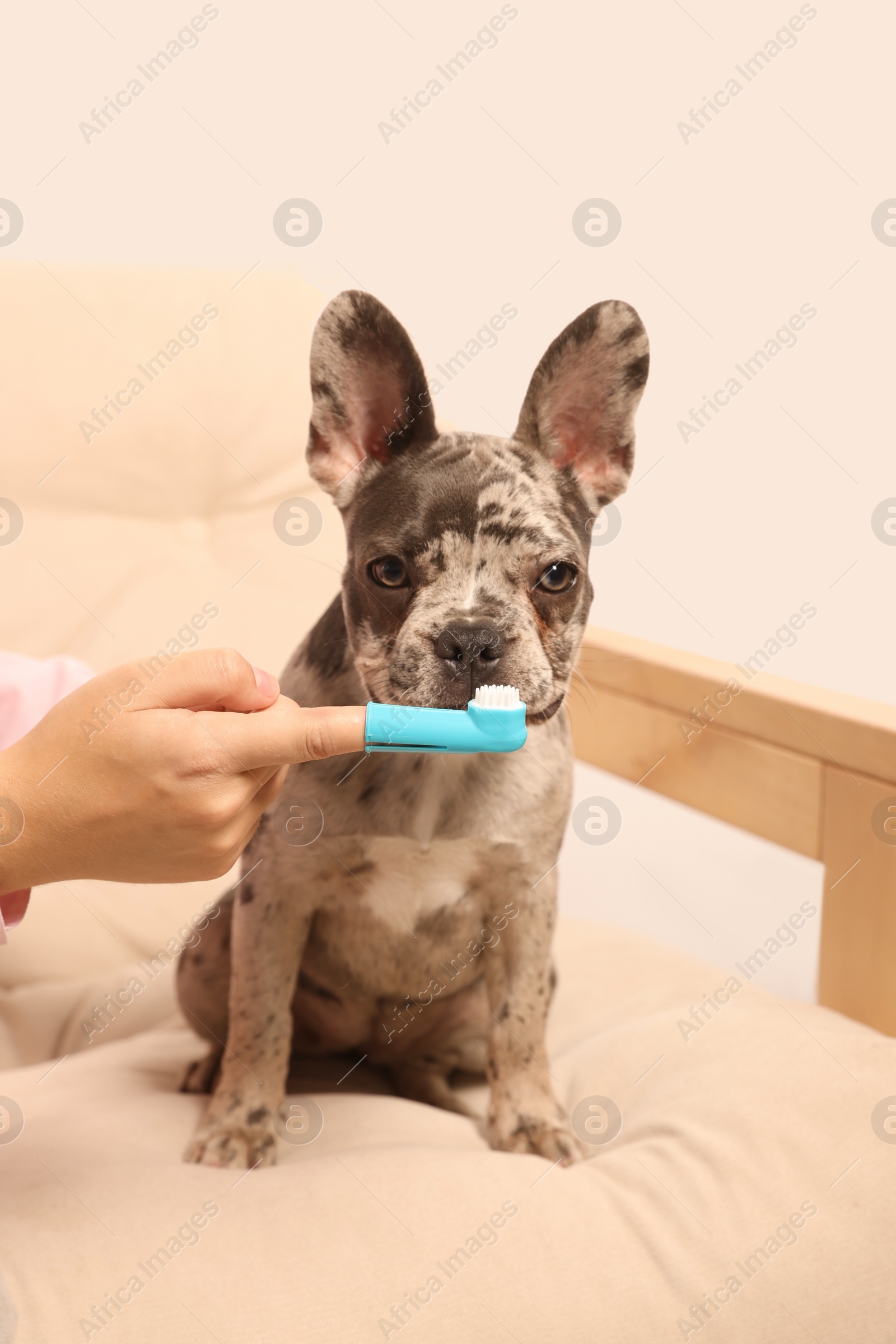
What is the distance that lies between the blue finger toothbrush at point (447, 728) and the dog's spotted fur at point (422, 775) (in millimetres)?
159

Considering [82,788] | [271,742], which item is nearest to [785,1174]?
[271,742]

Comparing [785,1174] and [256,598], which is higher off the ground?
[785,1174]

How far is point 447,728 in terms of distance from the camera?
4.28ft

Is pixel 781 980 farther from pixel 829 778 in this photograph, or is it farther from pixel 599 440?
pixel 599 440

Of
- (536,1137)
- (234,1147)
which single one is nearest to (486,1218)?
(536,1137)

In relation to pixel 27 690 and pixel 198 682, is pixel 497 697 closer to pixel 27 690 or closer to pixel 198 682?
pixel 198 682

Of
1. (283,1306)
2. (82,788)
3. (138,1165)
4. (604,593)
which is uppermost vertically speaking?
(604,593)

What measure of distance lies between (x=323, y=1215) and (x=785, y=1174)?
67cm

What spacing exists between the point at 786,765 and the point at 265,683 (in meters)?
1.30

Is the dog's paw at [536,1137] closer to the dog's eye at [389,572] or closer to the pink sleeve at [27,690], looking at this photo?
the dog's eye at [389,572]

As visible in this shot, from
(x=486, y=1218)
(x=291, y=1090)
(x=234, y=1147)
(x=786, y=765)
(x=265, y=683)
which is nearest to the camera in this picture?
(x=265, y=683)

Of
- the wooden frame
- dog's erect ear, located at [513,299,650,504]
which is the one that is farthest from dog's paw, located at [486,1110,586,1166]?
dog's erect ear, located at [513,299,650,504]

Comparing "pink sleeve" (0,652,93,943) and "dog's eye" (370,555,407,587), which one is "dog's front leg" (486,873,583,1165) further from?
"pink sleeve" (0,652,93,943)

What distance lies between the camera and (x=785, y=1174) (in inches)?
61.4
